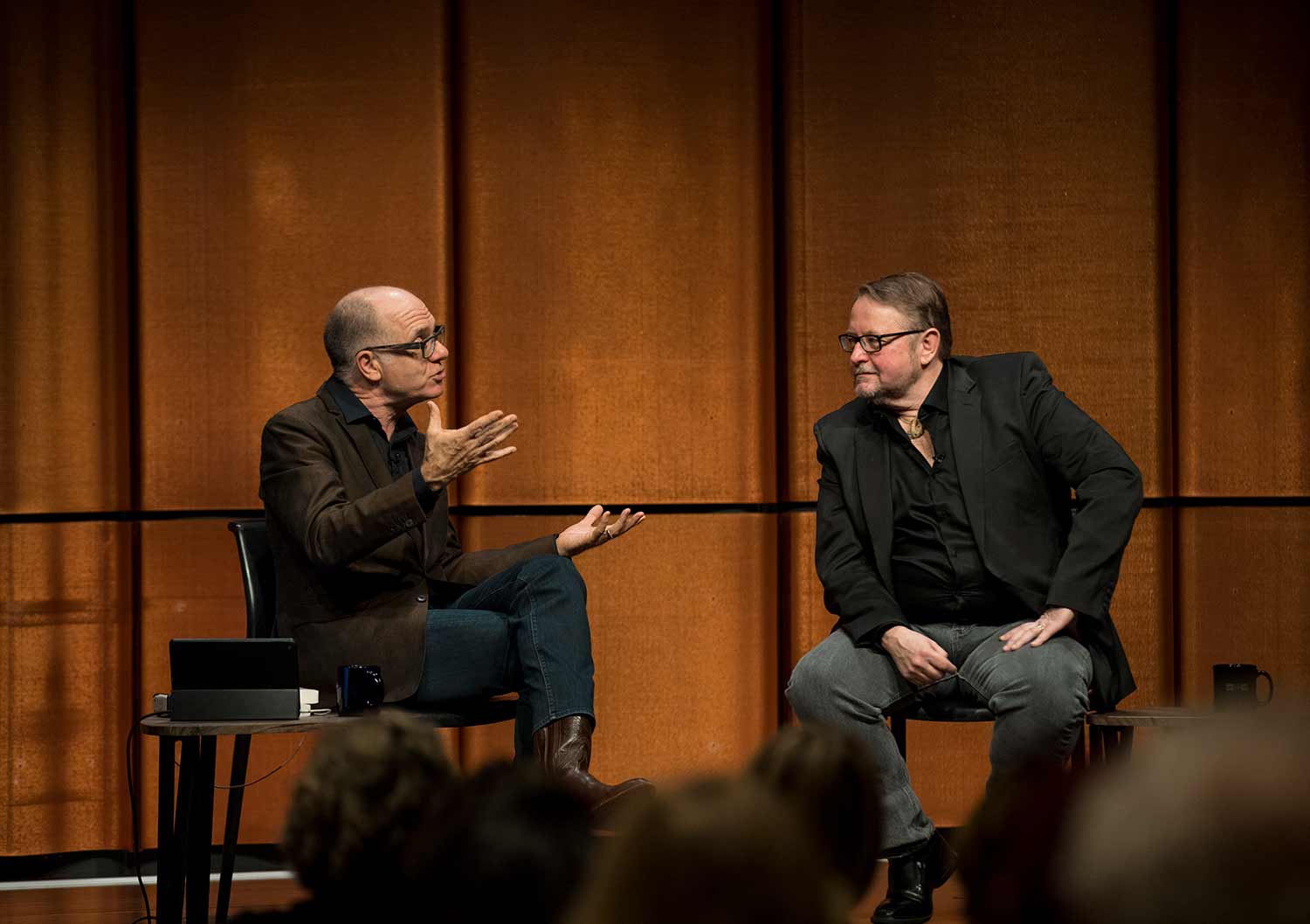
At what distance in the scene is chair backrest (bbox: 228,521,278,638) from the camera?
2.89 meters

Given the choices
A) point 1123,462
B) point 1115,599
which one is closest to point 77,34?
point 1123,462

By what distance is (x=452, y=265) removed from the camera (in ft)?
12.6

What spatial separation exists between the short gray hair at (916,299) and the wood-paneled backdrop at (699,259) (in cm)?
63

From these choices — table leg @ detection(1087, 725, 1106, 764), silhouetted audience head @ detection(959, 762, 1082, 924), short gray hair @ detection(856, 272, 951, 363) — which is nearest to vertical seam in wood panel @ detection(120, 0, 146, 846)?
short gray hair @ detection(856, 272, 951, 363)

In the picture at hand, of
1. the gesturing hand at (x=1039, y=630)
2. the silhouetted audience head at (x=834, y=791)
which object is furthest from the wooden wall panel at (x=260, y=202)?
the silhouetted audience head at (x=834, y=791)

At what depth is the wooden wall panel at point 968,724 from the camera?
3809 millimetres

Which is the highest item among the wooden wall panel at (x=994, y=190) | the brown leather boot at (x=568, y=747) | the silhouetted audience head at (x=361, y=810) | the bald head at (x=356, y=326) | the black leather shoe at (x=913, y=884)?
the wooden wall panel at (x=994, y=190)

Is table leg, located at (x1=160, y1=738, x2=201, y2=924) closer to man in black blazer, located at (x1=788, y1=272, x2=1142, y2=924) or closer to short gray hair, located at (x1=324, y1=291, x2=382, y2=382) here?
short gray hair, located at (x1=324, y1=291, x2=382, y2=382)

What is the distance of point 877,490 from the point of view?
3082mm

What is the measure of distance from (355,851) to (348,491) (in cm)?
186

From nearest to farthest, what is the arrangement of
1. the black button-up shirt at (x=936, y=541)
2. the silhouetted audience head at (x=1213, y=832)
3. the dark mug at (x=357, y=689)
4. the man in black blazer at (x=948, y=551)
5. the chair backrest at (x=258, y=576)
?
the silhouetted audience head at (x=1213, y=832)
the dark mug at (x=357, y=689)
the man in black blazer at (x=948, y=551)
the chair backrest at (x=258, y=576)
the black button-up shirt at (x=936, y=541)

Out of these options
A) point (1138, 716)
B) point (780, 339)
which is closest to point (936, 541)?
point (1138, 716)

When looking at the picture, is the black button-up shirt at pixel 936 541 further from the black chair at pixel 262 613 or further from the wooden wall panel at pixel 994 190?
the black chair at pixel 262 613

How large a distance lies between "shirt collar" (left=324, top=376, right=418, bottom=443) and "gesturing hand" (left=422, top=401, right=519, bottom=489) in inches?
12.9
